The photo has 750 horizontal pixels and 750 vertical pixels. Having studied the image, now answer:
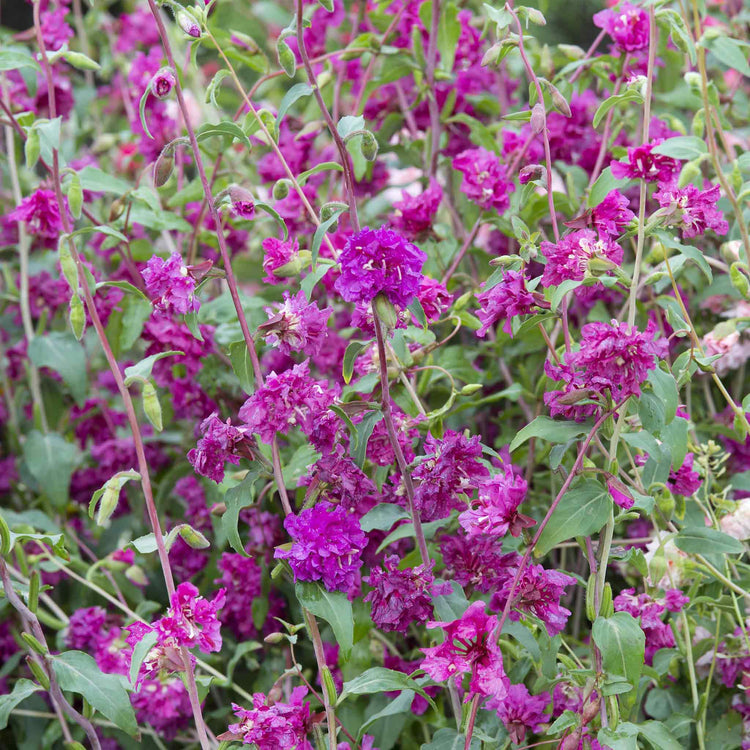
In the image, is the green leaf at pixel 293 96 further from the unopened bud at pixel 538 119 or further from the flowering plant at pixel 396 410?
the unopened bud at pixel 538 119

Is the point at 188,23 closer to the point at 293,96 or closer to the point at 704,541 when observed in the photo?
the point at 293,96

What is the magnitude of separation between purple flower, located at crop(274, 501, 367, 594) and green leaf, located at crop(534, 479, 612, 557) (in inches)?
5.6

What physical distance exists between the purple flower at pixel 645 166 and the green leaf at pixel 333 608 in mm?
394

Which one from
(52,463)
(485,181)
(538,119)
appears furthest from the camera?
(52,463)

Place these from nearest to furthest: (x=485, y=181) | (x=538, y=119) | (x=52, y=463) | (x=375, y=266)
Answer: (x=375, y=266)
(x=538, y=119)
(x=485, y=181)
(x=52, y=463)

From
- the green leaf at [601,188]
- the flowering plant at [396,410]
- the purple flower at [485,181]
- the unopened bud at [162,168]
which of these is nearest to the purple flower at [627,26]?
the flowering plant at [396,410]

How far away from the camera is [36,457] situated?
4.01 feet

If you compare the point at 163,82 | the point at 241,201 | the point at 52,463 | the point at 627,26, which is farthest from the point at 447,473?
the point at 52,463

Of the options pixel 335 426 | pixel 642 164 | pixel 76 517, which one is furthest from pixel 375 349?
pixel 76 517

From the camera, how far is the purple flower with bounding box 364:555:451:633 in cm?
74

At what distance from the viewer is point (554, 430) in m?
0.71

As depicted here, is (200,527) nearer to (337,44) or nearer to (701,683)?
(701,683)

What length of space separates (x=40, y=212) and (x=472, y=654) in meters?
0.70

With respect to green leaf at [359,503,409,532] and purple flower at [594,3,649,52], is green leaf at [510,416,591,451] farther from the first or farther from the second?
purple flower at [594,3,649,52]
